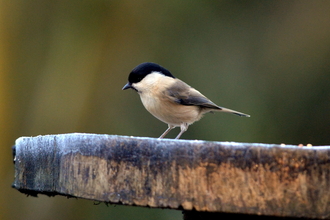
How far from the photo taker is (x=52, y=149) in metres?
1.93

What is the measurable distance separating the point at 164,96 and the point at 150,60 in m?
3.17

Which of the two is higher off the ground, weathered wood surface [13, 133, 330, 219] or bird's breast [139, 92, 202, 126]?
bird's breast [139, 92, 202, 126]

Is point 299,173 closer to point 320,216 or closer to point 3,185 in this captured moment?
point 320,216

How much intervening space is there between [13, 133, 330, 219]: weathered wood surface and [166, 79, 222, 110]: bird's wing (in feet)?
6.28

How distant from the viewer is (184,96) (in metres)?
3.75

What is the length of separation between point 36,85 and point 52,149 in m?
4.30

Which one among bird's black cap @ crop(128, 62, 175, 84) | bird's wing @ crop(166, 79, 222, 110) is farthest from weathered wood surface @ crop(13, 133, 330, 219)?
bird's wing @ crop(166, 79, 222, 110)

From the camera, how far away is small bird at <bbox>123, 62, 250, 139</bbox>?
3496 millimetres

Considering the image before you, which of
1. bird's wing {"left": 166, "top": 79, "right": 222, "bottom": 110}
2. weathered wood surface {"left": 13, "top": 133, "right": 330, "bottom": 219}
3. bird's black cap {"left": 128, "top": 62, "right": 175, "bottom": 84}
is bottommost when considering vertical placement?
weathered wood surface {"left": 13, "top": 133, "right": 330, "bottom": 219}

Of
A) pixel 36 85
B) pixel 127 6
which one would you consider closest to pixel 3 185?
pixel 36 85

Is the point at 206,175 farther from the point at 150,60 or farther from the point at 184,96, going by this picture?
the point at 150,60

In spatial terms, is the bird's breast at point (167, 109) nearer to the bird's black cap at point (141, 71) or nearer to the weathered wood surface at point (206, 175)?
the bird's black cap at point (141, 71)

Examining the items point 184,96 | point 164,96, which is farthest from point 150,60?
point 164,96

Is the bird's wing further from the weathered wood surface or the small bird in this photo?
the weathered wood surface
